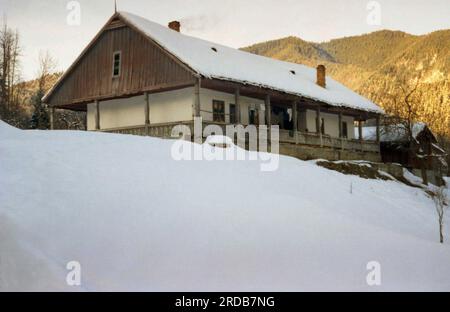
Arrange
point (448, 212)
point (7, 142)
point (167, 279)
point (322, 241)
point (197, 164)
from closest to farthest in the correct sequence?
point (167, 279), point (322, 241), point (7, 142), point (197, 164), point (448, 212)

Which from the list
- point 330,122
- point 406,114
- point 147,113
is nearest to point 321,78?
point 330,122

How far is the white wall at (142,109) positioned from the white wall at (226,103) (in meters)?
0.99

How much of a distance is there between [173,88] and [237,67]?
3.85 meters

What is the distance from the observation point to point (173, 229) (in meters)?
10.8

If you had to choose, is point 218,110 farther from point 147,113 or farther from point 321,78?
point 321,78

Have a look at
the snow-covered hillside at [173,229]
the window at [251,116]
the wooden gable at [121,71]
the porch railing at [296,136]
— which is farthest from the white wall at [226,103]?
the snow-covered hillside at [173,229]

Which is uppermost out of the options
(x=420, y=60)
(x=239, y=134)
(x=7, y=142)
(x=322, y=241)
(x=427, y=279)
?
(x=420, y=60)

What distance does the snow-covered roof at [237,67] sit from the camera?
1019 inches

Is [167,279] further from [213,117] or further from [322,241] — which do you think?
[213,117]

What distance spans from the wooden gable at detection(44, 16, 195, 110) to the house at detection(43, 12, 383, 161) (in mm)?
52

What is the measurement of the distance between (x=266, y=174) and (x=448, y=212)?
11.0 meters

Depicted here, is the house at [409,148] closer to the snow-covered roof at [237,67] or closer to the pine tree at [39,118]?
the snow-covered roof at [237,67]

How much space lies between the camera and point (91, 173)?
13.1 metres
